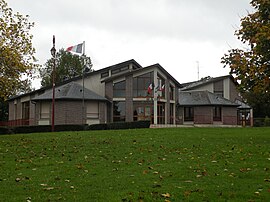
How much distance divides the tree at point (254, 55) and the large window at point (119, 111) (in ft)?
83.8

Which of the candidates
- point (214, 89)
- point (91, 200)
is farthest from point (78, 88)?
point (91, 200)

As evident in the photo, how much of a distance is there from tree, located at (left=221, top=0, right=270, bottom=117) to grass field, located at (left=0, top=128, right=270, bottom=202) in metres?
4.08

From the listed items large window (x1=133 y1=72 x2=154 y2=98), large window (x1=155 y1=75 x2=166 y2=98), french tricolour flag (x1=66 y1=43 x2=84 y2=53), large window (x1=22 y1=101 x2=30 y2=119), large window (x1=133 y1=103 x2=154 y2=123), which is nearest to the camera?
french tricolour flag (x1=66 y1=43 x2=84 y2=53)

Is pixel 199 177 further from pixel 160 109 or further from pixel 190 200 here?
pixel 160 109

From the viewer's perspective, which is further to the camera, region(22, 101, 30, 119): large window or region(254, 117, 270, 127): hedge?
region(254, 117, 270, 127): hedge

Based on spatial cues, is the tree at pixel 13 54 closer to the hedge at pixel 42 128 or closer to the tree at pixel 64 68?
the hedge at pixel 42 128

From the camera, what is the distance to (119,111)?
4419 cm

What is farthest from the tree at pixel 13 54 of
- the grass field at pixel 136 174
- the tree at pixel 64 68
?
the tree at pixel 64 68

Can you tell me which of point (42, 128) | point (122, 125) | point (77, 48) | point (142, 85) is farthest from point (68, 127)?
point (142, 85)

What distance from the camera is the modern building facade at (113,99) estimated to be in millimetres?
41572

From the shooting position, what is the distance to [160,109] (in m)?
45.2

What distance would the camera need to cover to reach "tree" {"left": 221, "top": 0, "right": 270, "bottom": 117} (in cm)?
1647

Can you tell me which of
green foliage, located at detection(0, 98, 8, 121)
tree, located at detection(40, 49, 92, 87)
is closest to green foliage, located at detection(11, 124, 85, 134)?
green foliage, located at detection(0, 98, 8, 121)

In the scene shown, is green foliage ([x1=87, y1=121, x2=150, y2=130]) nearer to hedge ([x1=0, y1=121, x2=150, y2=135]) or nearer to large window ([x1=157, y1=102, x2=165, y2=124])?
hedge ([x1=0, y1=121, x2=150, y2=135])
